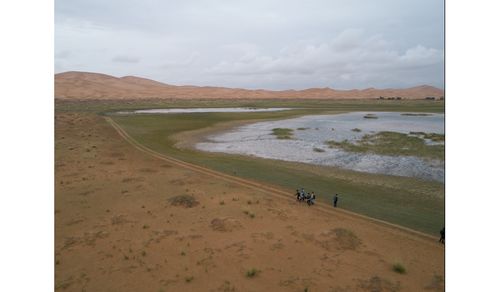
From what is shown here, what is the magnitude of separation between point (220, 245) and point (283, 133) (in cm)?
3759

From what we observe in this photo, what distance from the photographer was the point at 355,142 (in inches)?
1702

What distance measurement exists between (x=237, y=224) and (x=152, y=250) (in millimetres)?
4787

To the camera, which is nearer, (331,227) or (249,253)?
(249,253)

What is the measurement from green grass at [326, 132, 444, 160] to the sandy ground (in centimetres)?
2065

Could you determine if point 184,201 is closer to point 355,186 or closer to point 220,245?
point 220,245

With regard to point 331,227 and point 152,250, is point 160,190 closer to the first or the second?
point 152,250

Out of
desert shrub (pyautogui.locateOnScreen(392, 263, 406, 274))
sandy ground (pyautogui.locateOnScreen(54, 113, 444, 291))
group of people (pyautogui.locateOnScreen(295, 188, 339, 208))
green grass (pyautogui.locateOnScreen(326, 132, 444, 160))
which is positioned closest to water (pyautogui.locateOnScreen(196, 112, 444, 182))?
green grass (pyautogui.locateOnScreen(326, 132, 444, 160))

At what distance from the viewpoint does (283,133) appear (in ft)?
170

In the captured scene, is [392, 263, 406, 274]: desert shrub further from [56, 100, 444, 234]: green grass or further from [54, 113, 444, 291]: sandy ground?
[56, 100, 444, 234]: green grass

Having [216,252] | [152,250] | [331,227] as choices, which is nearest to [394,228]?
[331,227]

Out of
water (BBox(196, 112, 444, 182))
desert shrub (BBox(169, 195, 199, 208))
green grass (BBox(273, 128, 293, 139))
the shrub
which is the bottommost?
the shrub

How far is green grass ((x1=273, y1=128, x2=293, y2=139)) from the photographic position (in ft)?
160

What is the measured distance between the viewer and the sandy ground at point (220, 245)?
12.5m

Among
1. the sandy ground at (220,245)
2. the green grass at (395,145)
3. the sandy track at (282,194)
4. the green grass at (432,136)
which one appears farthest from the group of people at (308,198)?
the green grass at (432,136)
